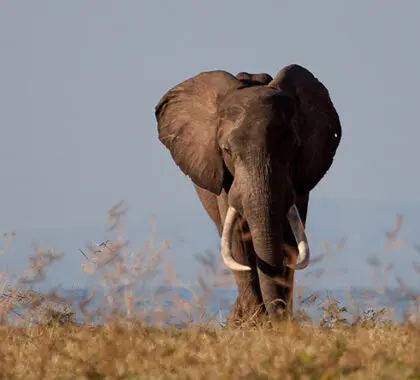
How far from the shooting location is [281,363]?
6715 millimetres

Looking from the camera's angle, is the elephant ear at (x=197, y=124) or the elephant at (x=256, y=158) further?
the elephant ear at (x=197, y=124)

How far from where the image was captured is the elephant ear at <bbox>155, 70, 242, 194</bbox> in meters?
12.0

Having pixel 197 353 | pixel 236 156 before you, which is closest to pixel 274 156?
pixel 236 156

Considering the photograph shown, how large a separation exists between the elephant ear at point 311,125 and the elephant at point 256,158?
1 centimetres

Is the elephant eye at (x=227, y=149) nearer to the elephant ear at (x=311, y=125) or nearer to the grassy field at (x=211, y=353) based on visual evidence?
the elephant ear at (x=311, y=125)

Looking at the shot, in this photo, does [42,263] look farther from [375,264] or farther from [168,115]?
[168,115]

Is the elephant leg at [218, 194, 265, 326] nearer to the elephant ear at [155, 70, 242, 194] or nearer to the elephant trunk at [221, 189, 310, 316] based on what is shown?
the elephant trunk at [221, 189, 310, 316]

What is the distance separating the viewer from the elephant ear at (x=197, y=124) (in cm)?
1205

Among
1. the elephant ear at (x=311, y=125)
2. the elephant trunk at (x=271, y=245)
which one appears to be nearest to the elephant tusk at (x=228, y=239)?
the elephant trunk at (x=271, y=245)

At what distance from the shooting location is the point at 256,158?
1094 cm

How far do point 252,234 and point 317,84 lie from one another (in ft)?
8.63

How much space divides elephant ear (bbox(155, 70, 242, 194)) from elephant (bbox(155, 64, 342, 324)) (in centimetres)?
1

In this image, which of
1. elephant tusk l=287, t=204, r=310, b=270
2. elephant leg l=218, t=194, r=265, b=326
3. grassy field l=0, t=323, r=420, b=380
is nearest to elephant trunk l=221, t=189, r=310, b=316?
elephant tusk l=287, t=204, r=310, b=270

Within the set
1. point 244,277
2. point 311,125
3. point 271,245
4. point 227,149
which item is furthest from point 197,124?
point 271,245
